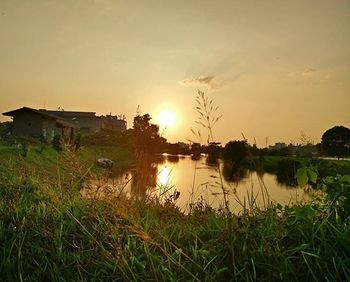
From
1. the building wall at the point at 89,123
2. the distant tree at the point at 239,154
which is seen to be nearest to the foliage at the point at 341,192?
the distant tree at the point at 239,154

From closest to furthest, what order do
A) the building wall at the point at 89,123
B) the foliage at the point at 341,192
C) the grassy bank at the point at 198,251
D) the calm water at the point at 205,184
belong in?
the grassy bank at the point at 198,251 < the foliage at the point at 341,192 < the calm water at the point at 205,184 < the building wall at the point at 89,123

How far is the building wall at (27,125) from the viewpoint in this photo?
56250 millimetres

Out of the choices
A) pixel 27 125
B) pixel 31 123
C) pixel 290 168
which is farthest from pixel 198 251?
pixel 27 125

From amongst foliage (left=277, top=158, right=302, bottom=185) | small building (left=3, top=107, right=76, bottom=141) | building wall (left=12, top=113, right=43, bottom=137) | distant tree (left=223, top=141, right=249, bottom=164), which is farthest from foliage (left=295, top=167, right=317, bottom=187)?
building wall (left=12, top=113, right=43, bottom=137)

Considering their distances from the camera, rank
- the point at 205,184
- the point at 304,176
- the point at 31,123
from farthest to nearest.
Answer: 1. the point at 31,123
2. the point at 205,184
3. the point at 304,176

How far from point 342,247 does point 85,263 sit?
7.74 ft

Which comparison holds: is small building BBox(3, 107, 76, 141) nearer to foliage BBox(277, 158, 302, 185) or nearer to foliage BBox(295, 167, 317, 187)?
foliage BBox(277, 158, 302, 185)

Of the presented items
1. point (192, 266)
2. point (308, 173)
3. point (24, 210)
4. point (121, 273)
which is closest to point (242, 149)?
point (308, 173)

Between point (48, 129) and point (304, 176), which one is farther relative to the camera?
point (48, 129)

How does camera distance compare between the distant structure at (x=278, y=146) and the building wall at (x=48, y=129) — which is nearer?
the distant structure at (x=278, y=146)

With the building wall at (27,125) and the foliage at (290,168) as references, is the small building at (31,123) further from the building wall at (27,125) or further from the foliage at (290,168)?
the foliage at (290,168)

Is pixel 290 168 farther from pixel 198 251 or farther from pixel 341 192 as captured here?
pixel 198 251

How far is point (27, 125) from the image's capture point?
56812 millimetres

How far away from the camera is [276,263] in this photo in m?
2.98
